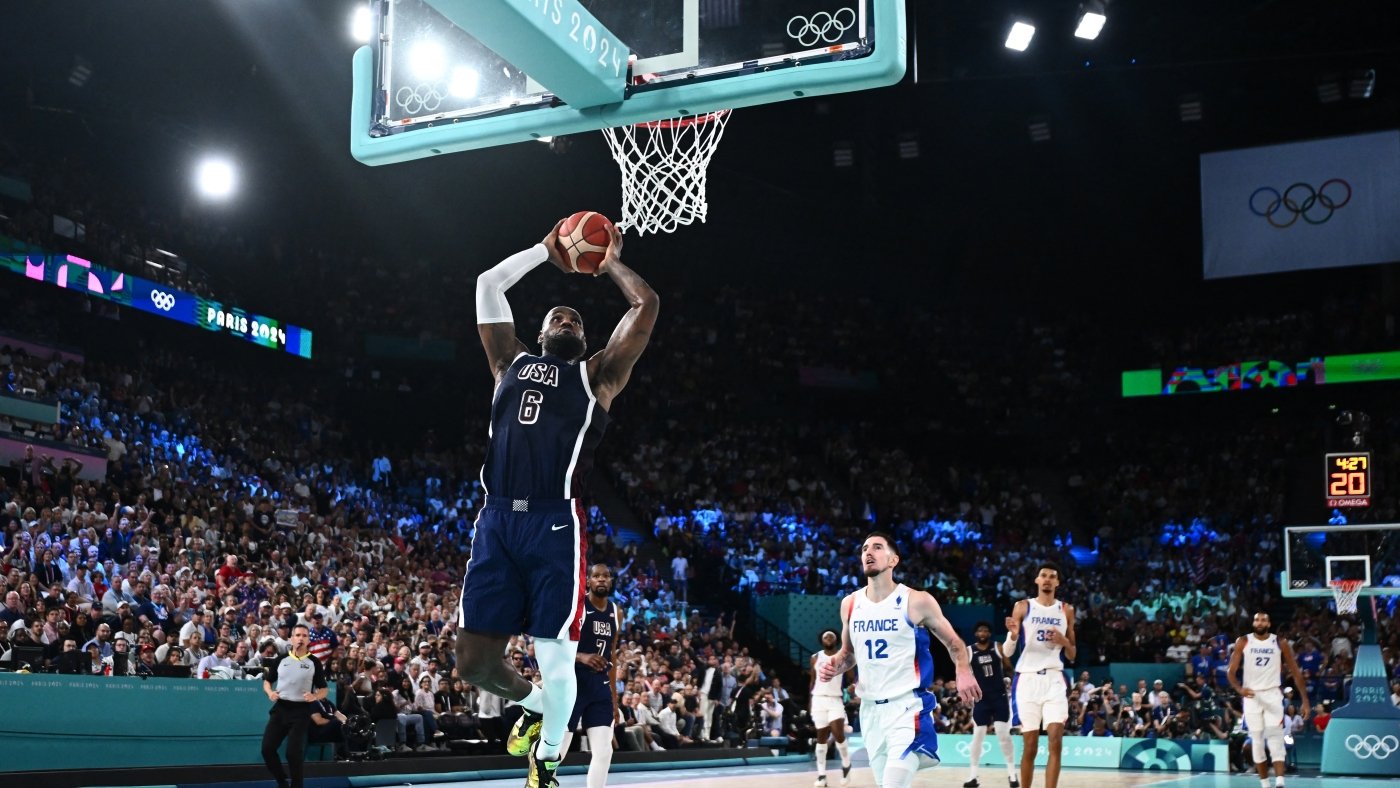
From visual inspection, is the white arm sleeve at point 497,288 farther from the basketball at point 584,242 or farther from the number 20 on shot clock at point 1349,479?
the number 20 on shot clock at point 1349,479

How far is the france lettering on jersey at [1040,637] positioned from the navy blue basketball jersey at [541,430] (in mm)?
6361

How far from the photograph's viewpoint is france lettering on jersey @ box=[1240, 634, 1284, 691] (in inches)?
561

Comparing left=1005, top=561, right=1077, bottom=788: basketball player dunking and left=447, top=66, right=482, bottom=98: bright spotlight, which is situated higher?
left=447, top=66, right=482, bottom=98: bright spotlight

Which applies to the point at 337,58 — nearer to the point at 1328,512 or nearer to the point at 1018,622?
the point at 1018,622

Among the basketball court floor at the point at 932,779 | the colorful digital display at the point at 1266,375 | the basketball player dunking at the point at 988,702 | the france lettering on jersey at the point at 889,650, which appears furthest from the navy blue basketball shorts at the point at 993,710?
the colorful digital display at the point at 1266,375

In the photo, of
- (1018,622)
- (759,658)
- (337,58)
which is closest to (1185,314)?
(759,658)

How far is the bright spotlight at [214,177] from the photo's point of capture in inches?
1053

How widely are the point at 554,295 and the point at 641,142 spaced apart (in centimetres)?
2296

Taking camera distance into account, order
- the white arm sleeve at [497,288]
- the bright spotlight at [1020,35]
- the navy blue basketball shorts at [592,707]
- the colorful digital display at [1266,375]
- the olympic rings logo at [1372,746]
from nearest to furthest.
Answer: the white arm sleeve at [497,288]
the navy blue basketball shorts at [592,707]
the olympic rings logo at [1372,746]
the bright spotlight at [1020,35]
the colorful digital display at [1266,375]

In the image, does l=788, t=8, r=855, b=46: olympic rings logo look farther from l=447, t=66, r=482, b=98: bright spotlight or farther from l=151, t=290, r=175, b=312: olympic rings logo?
l=151, t=290, r=175, b=312: olympic rings logo

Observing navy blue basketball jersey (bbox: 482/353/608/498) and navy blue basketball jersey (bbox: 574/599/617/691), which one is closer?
navy blue basketball jersey (bbox: 482/353/608/498)

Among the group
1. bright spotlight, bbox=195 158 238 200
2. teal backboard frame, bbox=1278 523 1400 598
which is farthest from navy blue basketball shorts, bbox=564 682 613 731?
bright spotlight, bbox=195 158 238 200

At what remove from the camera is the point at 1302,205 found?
26.6 meters

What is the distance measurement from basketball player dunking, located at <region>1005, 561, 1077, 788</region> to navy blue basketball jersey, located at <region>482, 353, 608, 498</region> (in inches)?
247
